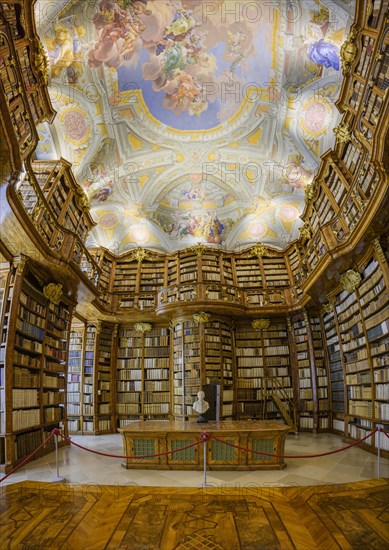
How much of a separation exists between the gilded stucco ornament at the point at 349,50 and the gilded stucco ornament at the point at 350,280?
4.36 m

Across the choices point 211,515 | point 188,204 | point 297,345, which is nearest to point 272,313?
point 297,345

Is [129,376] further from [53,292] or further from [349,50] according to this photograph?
[349,50]

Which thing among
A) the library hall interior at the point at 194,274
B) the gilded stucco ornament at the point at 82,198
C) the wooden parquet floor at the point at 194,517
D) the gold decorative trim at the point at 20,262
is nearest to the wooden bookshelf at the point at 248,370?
the library hall interior at the point at 194,274

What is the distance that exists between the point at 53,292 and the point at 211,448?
17.2 ft

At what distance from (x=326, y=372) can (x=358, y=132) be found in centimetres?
712

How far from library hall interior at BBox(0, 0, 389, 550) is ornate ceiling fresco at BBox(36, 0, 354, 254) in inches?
2.2

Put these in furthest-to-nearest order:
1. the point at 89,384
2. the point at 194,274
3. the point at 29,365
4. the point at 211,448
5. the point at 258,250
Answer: the point at 258,250 < the point at 194,274 < the point at 89,384 < the point at 29,365 < the point at 211,448

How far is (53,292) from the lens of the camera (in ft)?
28.5

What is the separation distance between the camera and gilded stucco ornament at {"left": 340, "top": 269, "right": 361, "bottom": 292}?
8.33m

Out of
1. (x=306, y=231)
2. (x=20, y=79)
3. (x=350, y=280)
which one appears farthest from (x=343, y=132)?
(x=20, y=79)

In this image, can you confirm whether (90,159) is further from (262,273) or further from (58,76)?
(262,273)

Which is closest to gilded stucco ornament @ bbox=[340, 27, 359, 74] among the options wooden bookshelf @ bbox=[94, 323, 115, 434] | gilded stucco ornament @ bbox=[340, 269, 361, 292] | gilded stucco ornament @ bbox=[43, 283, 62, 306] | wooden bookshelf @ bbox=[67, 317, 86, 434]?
gilded stucco ornament @ bbox=[340, 269, 361, 292]

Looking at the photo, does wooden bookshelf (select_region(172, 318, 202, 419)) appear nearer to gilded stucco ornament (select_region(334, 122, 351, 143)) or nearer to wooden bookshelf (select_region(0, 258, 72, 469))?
wooden bookshelf (select_region(0, 258, 72, 469))

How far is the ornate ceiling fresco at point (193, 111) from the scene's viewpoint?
839 cm
